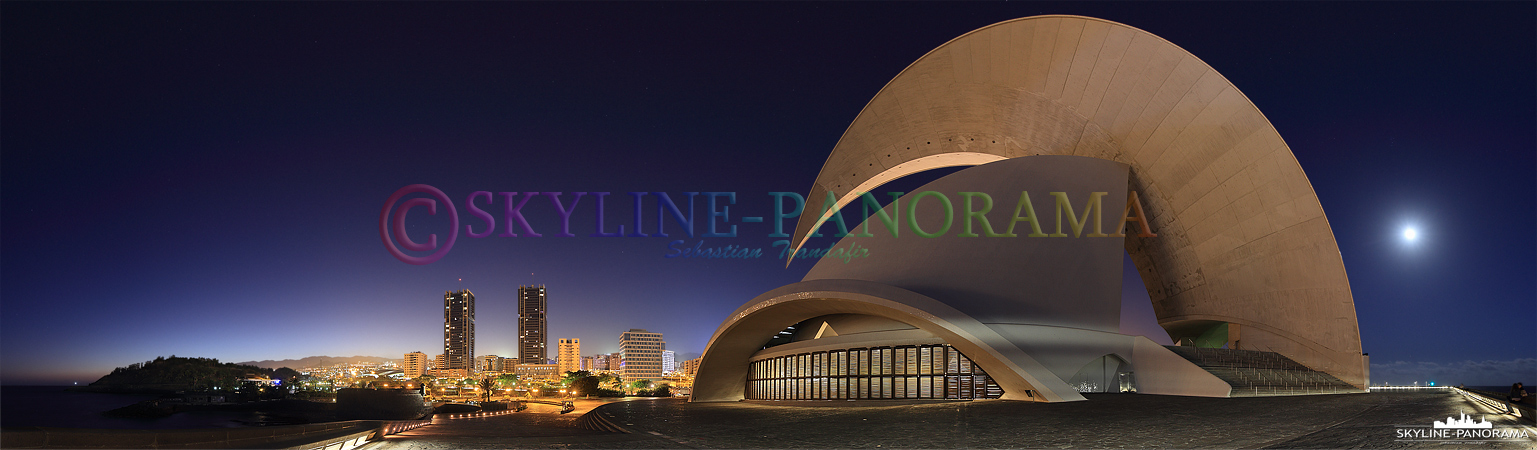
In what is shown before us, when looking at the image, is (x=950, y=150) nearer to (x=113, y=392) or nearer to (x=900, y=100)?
(x=900, y=100)

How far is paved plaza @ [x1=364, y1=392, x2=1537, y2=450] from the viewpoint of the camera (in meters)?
9.59

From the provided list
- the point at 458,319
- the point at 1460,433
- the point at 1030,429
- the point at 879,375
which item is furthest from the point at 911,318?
the point at 458,319

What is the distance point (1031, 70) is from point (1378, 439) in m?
16.1

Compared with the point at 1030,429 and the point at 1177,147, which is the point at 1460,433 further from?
the point at 1177,147

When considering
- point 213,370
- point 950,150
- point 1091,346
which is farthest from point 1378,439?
point 213,370

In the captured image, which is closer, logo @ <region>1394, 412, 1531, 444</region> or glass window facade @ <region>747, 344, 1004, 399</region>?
logo @ <region>1394, 412, 1531, 444</region>

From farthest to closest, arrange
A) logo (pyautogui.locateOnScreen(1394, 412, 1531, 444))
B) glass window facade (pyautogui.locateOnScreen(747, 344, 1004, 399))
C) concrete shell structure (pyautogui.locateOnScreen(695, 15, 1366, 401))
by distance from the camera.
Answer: concrete shell structure (pyautogui.locateOnScreen(695, 15, 1366, 401)) → glass window facade (pyautogui.locateOnScreen(747, 344, 1004, 399)) → logo (pyautogui.locateOnScreen(1394, 412, 1531, 444))

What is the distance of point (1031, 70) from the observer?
924 inches

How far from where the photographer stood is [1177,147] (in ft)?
73.2

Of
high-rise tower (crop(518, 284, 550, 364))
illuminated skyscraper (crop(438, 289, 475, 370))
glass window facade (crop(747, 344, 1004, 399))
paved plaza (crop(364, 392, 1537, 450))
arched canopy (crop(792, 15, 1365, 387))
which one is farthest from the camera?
high-rise tower (crop(518, 284, 550, 364))

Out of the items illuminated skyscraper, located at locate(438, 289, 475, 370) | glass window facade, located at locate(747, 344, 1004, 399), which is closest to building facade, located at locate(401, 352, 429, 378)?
illuminated skyscraper, located at locate(438, 289, 475, 370)

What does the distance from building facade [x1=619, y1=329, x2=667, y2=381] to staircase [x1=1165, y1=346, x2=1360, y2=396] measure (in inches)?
6367

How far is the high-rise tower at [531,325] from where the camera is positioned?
593 feet

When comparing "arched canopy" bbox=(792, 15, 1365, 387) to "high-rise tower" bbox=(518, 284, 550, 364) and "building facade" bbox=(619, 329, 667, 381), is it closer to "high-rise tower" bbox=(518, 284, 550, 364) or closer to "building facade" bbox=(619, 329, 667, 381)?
"building facade" bbox=(619, 329, 667, 381)
